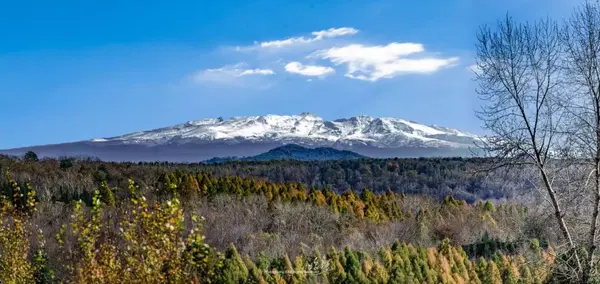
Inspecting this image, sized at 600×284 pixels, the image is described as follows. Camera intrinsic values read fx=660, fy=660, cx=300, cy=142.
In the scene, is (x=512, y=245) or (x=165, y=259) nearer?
(x=165, y=259)

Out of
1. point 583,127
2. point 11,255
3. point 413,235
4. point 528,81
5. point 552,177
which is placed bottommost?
point 413,235

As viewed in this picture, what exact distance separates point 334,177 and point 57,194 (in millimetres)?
63049

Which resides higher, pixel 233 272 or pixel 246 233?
pixel 233 272

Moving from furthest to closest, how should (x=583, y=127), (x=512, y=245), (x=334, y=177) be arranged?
(x=334, y=177), (x=512, y=245), (x=583, y=127)

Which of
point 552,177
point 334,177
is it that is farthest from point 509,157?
point 334,177

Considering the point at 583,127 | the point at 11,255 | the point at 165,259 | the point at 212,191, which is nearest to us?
the point at 165,259

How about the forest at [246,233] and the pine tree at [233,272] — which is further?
the pine tree at [233,272]

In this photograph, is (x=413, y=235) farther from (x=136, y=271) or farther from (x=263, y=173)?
(x=263, y=173)

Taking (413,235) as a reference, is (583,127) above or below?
above

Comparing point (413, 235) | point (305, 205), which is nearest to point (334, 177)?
point (305, 205)

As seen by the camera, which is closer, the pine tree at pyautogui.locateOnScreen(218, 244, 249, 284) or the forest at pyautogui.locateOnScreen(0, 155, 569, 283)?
the forest at pyautogui.locateOnScreen(0, 155, 569, 283)

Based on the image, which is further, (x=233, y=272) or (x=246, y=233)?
(x=246, y=233)

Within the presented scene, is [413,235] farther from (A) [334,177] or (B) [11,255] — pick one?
(A) [334,177]

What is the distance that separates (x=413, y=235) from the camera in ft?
176
